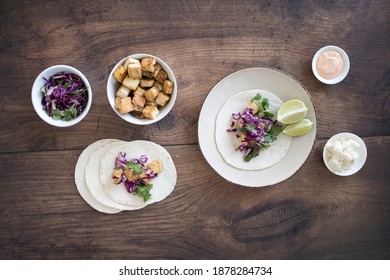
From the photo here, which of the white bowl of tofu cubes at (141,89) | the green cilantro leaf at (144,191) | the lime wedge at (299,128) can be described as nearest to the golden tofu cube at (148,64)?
the white bowl of tofu cubes at (141,89)

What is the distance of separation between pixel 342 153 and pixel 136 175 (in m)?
1.28

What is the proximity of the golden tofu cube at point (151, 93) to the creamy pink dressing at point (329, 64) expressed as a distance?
1.05m

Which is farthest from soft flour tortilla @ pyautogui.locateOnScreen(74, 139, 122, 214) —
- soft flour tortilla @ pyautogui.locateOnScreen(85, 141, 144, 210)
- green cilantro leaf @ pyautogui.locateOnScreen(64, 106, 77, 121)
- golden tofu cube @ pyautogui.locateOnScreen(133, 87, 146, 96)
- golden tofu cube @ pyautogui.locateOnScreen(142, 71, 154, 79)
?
golden tofu cube @ pyautogui.locateOnScreen(142, 71, 154, 79)

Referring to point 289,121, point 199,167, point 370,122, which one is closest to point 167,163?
point 199,167

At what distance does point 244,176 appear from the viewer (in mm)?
2709

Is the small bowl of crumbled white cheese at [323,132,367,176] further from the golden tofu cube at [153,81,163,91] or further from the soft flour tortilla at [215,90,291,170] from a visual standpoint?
the golden tofu cube at [153,81,163,91]

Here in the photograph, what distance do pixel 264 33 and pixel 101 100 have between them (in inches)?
44.6

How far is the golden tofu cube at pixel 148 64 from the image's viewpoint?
2.54m

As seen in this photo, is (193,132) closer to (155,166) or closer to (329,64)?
(155,166)

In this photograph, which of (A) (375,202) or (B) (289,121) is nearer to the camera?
(B) (289,121)

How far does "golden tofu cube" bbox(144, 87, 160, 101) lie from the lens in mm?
2566

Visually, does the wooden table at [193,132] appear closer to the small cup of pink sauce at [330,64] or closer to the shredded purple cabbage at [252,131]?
the small cup of pink sauce at [330,64]

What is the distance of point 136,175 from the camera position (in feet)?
8.82

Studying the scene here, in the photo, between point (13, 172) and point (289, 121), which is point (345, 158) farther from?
point (13, 172)
